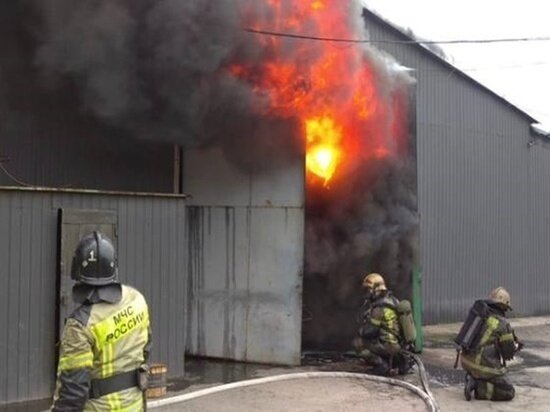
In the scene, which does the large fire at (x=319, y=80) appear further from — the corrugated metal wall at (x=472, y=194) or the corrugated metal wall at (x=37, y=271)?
the corrugated metal wall at (x=472, y=194)

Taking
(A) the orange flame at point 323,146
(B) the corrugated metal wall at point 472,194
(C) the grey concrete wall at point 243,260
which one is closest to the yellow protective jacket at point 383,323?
(C) the grey concrete wall at point 243,260

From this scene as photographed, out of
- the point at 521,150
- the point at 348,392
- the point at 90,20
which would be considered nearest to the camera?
the point at 348,392

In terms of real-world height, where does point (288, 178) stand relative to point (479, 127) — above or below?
below

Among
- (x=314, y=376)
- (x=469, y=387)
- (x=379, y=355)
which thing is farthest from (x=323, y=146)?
(x=469, y=387)

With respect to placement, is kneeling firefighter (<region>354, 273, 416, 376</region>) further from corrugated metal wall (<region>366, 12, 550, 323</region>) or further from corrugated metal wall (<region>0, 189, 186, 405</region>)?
corrugated metal wall (<region>366, 12, 550, 323</region>)

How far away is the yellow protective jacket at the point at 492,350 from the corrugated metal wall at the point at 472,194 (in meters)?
6.91

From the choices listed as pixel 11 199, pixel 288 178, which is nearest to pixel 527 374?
pixel 288 178

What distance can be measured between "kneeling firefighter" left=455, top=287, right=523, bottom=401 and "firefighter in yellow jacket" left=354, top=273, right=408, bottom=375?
119 cm

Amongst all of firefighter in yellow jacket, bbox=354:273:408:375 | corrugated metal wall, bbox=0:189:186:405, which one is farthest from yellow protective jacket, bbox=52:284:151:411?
firefighter in yellow jacket, bbox=354:273:408:375

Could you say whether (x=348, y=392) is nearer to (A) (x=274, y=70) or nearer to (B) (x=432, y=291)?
(A) (x=274, y=70)

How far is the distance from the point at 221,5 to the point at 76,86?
7.43ft

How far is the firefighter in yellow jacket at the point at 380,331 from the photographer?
29.2 feet

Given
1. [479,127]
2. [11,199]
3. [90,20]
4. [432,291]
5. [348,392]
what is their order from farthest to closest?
[479,127], [432,291], [90,20], [348,392], [11,199]

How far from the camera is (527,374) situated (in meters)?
9.45
